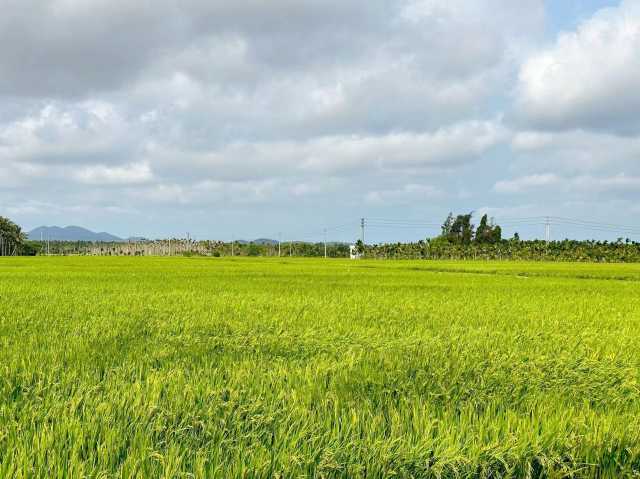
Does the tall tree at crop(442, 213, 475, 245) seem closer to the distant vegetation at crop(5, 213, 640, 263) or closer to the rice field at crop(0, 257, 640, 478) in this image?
the distant vegetation at crop(5, 213, 640, 263)

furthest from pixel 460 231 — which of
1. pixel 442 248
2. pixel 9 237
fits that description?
pixel 9 237

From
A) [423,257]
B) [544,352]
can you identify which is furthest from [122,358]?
[423,257]

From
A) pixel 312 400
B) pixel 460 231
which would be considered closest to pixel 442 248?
pixel 460 231

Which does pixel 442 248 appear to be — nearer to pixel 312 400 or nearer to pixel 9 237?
pixel 9 237

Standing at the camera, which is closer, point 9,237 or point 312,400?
point 312,400

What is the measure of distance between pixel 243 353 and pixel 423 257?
77.4 meters

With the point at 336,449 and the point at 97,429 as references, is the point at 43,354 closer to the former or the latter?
the point at 97,429

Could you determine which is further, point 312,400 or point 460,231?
point 460,231

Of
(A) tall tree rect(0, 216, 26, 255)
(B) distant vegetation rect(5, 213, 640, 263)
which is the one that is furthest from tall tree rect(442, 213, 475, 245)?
(A) tall tree rect(0, 216, 26, 255)

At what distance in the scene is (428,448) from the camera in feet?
6.46

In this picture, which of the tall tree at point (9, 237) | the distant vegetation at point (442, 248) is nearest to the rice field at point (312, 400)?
the distant vegetation at point (442, 248)

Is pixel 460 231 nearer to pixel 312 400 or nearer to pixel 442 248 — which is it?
pixel 442 248

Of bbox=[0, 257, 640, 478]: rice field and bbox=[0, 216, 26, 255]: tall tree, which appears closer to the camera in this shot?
bbox=[0, 257, 640, 478]: rice field

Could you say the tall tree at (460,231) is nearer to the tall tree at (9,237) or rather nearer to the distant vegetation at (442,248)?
the distant vegetation at (442,248)
